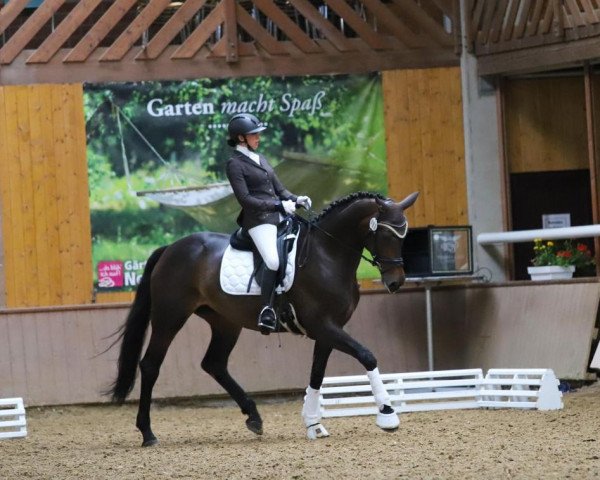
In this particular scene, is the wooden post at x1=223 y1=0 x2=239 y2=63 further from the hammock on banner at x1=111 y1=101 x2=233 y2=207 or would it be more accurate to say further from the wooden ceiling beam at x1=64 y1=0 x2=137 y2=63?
the hammock on banner at x1=111 y1=101 x2=233 y2=207

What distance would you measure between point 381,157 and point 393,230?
5.39 metres

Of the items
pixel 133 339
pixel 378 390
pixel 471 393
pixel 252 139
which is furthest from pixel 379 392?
pixel 471 393

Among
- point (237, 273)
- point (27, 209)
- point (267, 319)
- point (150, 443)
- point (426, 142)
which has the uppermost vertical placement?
point (426, 142)

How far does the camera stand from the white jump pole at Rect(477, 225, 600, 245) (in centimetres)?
1231

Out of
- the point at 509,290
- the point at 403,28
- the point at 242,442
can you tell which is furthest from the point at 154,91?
the point at 242,442

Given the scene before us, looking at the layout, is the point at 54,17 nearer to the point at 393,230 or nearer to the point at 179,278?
the point at 179,278

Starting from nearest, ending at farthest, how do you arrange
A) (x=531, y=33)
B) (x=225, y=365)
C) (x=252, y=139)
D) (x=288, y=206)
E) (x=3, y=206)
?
(x=288, y=206) → (x=252, y=139) → (x=225, y=365) → (x=531, y=33) → (x=3, y=206)

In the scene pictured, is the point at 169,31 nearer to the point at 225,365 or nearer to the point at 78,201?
the point at 78,201

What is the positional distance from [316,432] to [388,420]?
880mm

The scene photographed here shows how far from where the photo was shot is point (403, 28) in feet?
46.4

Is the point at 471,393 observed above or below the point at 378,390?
below

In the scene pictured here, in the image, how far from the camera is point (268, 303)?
29.8ft

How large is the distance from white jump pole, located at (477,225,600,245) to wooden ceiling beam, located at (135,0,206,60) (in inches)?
159

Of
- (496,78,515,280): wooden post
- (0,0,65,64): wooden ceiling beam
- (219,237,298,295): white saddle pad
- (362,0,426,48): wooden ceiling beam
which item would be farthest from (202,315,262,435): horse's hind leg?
(362,0,426,48): wooden ceiling beam
